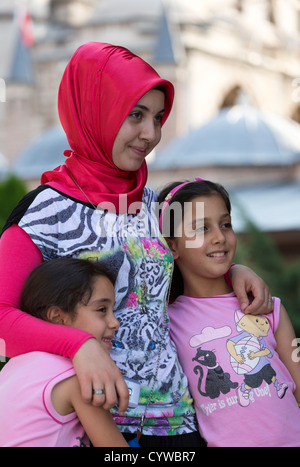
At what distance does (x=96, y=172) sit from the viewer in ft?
7.38

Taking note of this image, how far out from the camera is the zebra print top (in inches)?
84.0

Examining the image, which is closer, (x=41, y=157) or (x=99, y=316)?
(x=99, y=316)

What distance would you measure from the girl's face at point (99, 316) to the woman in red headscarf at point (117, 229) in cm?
8

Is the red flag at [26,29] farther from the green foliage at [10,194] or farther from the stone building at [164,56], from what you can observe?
the green foliage at [10,194]

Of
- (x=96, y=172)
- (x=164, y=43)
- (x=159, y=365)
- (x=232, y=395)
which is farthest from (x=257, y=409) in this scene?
(x=164, y=43)

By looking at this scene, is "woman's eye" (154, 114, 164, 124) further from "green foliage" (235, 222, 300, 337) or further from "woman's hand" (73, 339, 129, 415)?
"green foliage" (235, 222, 300, 337)

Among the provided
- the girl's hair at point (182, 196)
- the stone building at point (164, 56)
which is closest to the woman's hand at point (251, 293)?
the girl's hair at point (182, 196)

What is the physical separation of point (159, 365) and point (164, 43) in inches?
730

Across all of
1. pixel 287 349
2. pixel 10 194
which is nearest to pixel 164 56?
pixel 10 194

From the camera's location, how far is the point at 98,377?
6.20 feet

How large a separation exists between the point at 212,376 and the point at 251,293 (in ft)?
1.10

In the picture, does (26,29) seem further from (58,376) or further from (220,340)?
(58,376)

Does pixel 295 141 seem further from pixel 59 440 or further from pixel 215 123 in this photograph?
pixel 59 440

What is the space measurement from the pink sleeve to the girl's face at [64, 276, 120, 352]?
84 millimetres
